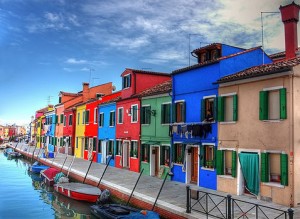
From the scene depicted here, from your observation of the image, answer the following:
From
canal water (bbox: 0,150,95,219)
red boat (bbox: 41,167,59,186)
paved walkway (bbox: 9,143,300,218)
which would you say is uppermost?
paved walkway (bbox: 9,143,300,218)

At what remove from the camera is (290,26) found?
17.8m

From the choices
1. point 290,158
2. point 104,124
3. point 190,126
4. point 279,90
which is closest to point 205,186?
point 190,126

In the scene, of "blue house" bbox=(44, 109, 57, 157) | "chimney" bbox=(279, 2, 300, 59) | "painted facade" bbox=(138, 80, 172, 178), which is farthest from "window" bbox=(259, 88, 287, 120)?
"blue house" bbox=(44, 109, 57, 157)

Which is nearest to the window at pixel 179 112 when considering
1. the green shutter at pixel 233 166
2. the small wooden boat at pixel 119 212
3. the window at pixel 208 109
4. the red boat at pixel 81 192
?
the window at pixel 208 109

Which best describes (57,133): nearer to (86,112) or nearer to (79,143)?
(79,143)

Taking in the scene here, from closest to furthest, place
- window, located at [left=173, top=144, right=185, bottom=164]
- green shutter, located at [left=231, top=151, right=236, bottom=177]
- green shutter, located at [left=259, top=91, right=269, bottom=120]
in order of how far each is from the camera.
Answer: green shutter, located at [left=259, top=91, right=269, bottom=120]
green shutter, located at [left=231, top=151, right=236, bottom=177]
window, located at [left=173, top=144, right=185, bottom=164]

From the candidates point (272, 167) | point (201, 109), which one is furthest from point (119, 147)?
point (272, 167)

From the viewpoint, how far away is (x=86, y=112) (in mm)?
39094

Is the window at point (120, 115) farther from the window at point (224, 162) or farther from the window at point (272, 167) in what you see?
the window at point (272, 167)

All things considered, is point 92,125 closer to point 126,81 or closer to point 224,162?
point 126,81

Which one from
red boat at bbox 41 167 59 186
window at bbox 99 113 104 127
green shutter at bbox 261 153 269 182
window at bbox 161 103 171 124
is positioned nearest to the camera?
green shutter at bbox 261 153 269 182

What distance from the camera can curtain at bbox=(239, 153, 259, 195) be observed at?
1580 cm

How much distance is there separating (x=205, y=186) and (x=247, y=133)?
4.48m

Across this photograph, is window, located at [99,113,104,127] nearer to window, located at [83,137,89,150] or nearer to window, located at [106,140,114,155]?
window, located at [106,140,114,155]
